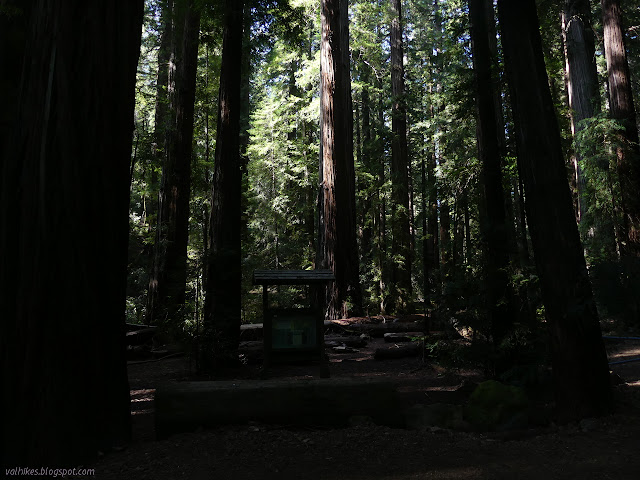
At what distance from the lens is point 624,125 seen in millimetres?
11609

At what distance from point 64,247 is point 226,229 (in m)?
4.73

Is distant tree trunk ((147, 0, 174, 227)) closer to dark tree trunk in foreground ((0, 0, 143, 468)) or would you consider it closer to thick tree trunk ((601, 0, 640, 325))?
dark tree trunk in foreground ((0, 0, 143, 468))

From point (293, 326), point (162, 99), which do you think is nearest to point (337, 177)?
point (162, 99)

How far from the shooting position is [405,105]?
67.5ft

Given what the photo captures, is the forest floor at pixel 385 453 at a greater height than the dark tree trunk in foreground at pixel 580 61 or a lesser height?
lesser

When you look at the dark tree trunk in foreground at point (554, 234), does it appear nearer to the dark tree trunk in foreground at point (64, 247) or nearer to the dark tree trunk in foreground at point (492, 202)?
the dark tree trunk in foreground at point (492, 202)

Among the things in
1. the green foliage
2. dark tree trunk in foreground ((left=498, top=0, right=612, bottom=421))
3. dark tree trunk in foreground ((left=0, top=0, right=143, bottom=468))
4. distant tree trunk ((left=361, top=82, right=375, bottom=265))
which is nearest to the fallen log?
the green foliage

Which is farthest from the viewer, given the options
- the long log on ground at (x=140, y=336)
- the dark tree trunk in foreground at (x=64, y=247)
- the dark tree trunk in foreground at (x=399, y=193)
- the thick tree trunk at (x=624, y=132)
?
the dark tree trunk in foreground at (x=399, y=193)

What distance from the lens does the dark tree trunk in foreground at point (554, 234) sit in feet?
15.5

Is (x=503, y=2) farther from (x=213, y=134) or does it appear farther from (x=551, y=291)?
(x=213, y=134)

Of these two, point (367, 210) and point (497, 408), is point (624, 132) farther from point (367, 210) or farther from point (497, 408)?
point (367, 210)

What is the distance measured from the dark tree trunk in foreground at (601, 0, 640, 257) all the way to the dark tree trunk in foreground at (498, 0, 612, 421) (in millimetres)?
7984

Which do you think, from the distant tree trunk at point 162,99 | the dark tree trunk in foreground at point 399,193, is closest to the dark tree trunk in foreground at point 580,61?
the dark tree trunk in foreground at point 399,193

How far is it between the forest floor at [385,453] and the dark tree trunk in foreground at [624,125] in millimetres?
7904
